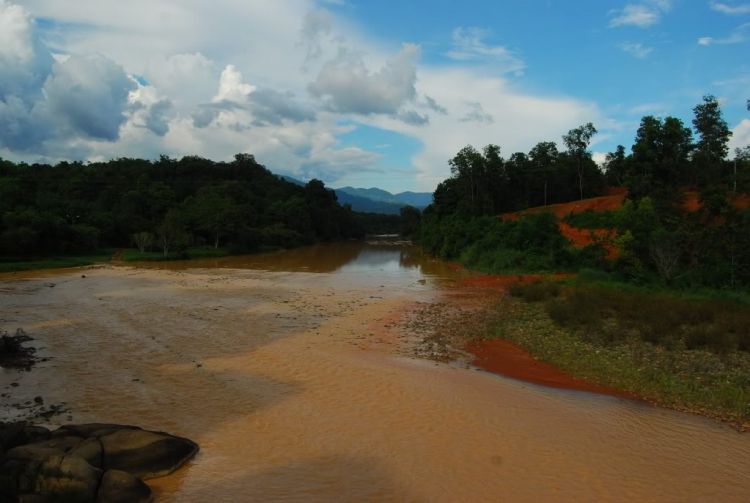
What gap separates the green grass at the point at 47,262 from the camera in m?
36.6

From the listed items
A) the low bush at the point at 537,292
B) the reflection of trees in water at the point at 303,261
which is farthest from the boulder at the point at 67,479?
the reflection of trees in water at the point at 303,261

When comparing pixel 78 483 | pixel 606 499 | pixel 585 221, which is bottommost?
pixel 606 499

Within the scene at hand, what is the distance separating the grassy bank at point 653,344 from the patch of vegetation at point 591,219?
23342 mm

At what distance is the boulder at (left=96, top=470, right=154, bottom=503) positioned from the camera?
599 centimetres

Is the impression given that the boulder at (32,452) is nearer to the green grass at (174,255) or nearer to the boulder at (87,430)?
the boulder at (87,430)

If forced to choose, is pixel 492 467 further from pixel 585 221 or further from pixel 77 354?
pixel 585 221

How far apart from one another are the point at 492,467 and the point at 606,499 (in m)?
1.67

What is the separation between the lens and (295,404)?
10.3m

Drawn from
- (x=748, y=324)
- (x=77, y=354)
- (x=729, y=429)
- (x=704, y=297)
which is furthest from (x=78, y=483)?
(x=704, y=297)

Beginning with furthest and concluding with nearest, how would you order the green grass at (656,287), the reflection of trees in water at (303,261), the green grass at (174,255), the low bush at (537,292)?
1. the green grass at (174,255)
2. the reflection of trees in water at (303,261)
3. the low bush at (537,292)
4. the green grass at (656,287)

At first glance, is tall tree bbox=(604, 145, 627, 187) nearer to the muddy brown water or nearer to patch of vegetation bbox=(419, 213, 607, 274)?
patch of vegetation bbox=(419, 213, 607, 274)

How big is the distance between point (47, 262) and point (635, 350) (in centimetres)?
4333

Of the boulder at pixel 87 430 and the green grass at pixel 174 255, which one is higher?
the green grass at pixel 174 255

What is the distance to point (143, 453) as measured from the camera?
713 cm
